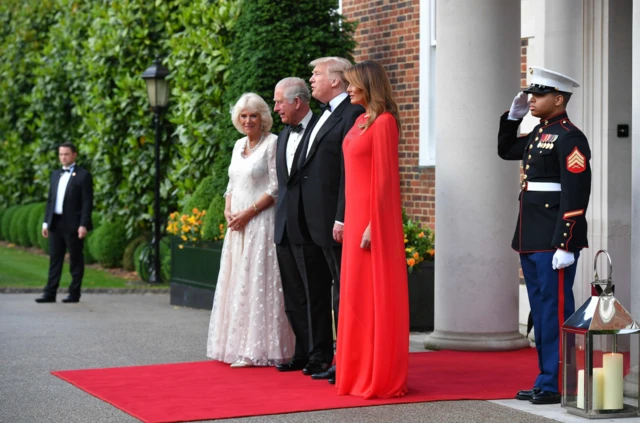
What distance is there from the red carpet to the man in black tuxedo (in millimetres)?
555

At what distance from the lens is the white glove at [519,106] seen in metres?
7.68

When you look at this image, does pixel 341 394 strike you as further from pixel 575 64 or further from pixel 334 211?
pixel 575 64

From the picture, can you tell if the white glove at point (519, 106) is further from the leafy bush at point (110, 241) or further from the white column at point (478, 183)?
the leafy bush at point (110, 241)

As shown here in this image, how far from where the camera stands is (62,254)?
14.6 meters

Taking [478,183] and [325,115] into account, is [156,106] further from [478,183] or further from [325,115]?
[325,115]

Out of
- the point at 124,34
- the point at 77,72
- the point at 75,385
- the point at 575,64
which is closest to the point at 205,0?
the point at 124,34

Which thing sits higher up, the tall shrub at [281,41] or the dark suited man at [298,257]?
the tall shrub at [281,41]

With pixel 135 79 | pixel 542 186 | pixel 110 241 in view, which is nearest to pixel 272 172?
pixel 542 186

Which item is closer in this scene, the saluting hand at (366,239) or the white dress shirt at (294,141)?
the saluting hand at (366,239)

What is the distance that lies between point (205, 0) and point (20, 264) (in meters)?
7.12

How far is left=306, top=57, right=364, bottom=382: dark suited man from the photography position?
8266 mm

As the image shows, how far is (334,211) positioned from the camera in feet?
27.5

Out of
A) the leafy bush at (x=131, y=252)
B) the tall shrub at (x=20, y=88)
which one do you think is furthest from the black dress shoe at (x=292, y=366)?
the tall shrub at (x=20, y=88)

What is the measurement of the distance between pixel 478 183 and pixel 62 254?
665 centimetres
